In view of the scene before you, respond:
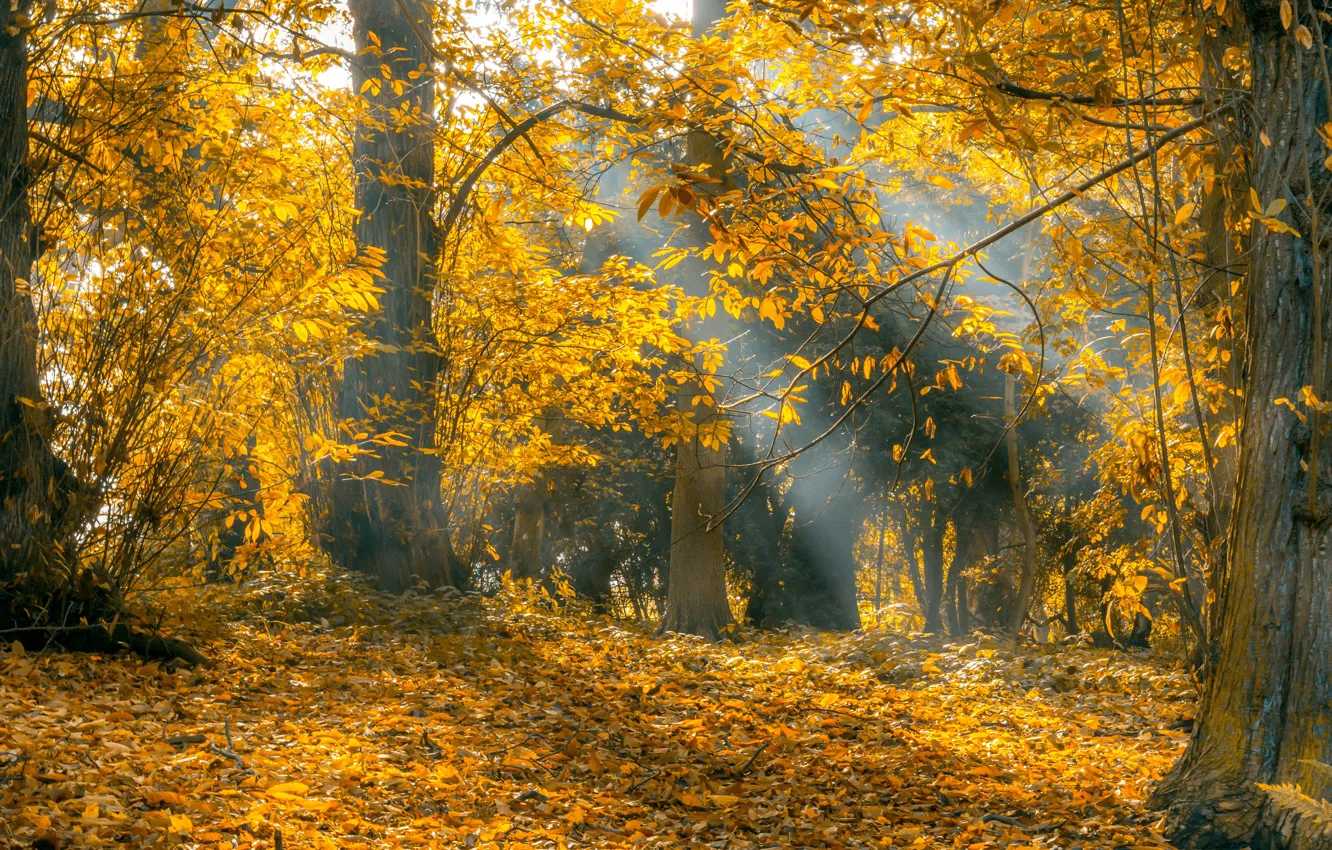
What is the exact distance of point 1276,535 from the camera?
3641 mm

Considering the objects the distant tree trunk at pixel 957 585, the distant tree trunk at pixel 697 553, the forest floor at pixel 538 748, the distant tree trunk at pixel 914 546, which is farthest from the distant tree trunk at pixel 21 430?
the distant tree trunk at pixel 914 546

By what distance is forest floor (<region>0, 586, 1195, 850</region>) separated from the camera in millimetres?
3475

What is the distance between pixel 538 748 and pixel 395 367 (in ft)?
15.6

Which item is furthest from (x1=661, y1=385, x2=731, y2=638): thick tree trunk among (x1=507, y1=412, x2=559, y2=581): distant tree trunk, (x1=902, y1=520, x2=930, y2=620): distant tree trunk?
(x1=902, y1=520, x2=930, y2=620): distant tree trunk

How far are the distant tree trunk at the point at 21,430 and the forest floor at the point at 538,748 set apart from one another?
33 cm

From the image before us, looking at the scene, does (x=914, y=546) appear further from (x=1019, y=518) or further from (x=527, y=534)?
(x=527, y=534)

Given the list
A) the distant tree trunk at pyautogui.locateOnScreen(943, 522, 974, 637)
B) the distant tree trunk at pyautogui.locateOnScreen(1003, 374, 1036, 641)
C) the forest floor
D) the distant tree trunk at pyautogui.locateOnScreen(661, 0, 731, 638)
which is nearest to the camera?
the forest floor

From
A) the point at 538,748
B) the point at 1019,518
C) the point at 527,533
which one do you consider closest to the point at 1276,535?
the point at 538,748

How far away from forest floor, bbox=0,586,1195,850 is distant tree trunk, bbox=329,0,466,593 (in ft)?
3.64

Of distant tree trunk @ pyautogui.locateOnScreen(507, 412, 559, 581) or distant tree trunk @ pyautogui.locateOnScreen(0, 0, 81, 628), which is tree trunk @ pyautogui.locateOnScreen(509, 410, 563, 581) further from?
distant tree trunk @ pyautogui.locateOnScreen(0, 0, 81, 628)

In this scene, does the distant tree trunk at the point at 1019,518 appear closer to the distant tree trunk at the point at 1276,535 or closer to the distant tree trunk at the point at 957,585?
the distant tree trunk at the point at 957,585

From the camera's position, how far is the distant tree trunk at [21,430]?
4945 mm

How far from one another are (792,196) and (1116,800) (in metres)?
2.85

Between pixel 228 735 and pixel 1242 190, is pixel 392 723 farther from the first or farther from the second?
pixel 1242 190
